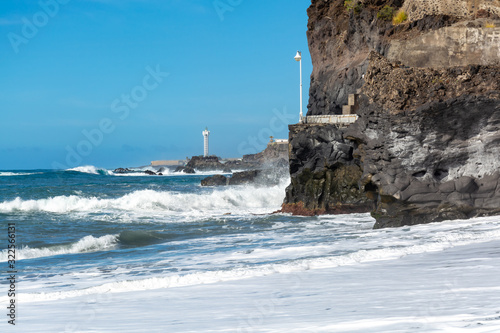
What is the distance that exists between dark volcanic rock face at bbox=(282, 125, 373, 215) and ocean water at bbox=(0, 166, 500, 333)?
4648mm

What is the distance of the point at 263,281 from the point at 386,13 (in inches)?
1051

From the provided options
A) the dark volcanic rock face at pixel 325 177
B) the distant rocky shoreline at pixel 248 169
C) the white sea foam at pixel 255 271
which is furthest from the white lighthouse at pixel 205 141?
the white sea foam at pixel 255 271

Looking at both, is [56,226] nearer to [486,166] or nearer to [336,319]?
[486,166]

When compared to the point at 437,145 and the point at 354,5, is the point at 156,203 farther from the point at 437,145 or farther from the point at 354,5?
the point at 354,5

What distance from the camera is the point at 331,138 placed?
20.0 meters

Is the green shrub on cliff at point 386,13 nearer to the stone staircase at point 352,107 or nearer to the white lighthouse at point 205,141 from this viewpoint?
the stone staircase at point 352,107

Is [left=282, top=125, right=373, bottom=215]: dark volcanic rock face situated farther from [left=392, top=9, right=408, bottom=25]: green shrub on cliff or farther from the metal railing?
[left=392, top=9, right=408, bottom=25]: green shrub on cliff

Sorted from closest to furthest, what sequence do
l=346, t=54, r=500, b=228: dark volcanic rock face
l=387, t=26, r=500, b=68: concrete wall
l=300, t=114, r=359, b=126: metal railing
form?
l=346, t=54, r=500, b=228: dark volcanic rock face < l=387, t=26, r=500, b=68: concrete wall < l=300, t=114, r=359, b=126: metal railing

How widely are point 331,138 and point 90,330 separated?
53.7 ft

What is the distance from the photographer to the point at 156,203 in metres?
24.3

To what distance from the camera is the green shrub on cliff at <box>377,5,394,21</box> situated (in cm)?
3005

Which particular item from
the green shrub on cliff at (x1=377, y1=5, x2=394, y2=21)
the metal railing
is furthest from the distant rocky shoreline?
the metal railing

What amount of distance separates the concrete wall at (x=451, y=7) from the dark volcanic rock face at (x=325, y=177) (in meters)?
7.54

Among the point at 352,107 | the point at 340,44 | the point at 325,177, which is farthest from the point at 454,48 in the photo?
the point at 340,44
